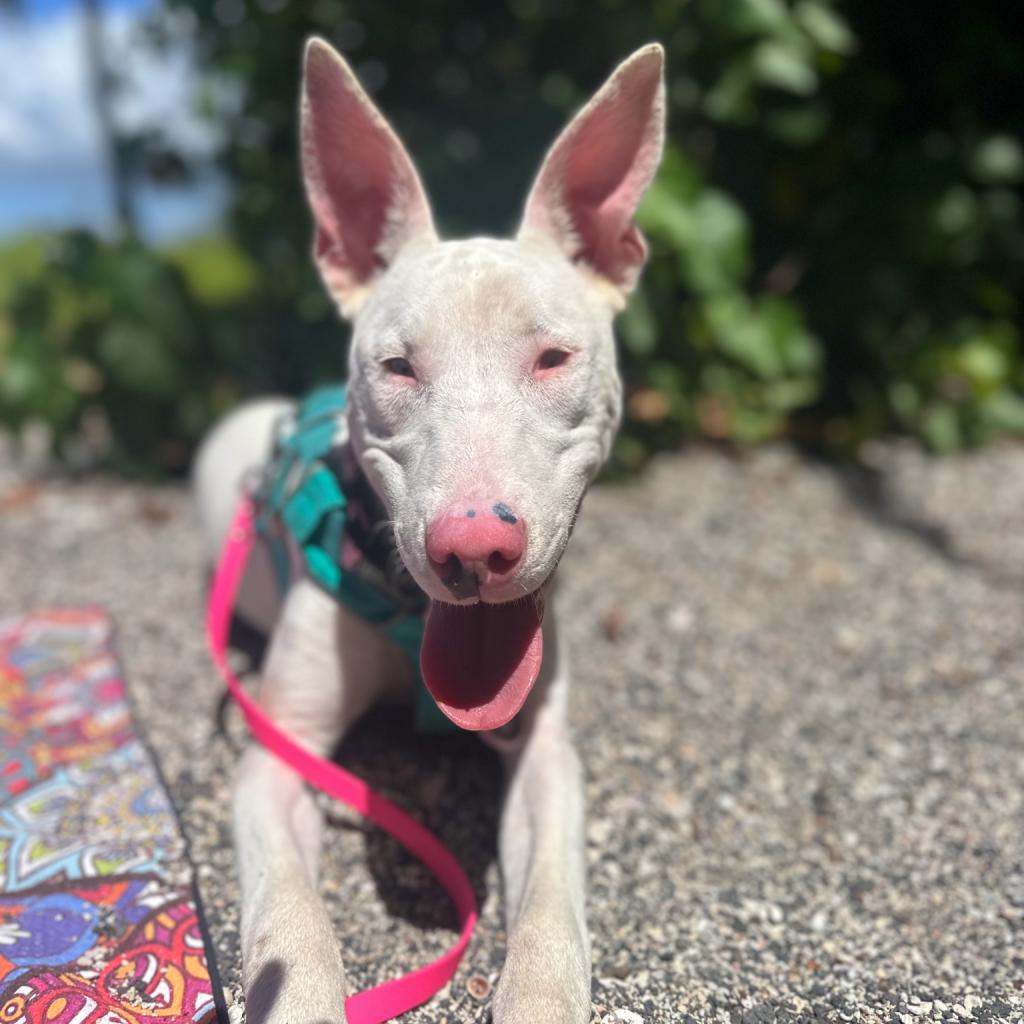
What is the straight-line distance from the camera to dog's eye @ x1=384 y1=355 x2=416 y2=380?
1.71m

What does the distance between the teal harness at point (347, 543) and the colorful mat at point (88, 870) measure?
638 mm

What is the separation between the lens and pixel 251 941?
1.67m

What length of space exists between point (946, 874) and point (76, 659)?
2.43 metres

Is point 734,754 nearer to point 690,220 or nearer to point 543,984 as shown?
point 543,984

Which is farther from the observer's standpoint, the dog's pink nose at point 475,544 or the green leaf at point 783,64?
the green leaf at point 783,64

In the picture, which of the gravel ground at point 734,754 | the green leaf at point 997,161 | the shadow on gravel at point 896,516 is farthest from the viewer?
the green leaf at point 997,161

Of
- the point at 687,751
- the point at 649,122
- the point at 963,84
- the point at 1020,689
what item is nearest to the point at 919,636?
the point at 1020,689

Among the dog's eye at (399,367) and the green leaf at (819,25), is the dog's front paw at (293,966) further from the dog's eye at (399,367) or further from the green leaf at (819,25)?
the green leaf at (819,25)

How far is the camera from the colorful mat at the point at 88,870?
5.44ft

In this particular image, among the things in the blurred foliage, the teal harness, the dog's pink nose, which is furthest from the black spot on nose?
the blurred foliage

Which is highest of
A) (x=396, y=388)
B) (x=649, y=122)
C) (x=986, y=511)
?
(x=649, y=122)

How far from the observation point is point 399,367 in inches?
68.1

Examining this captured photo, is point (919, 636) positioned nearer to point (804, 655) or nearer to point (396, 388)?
point (804, 655)

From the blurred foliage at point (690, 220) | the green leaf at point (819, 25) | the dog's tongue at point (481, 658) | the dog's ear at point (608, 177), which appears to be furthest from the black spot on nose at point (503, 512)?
the green leaf at point (819, 25)
